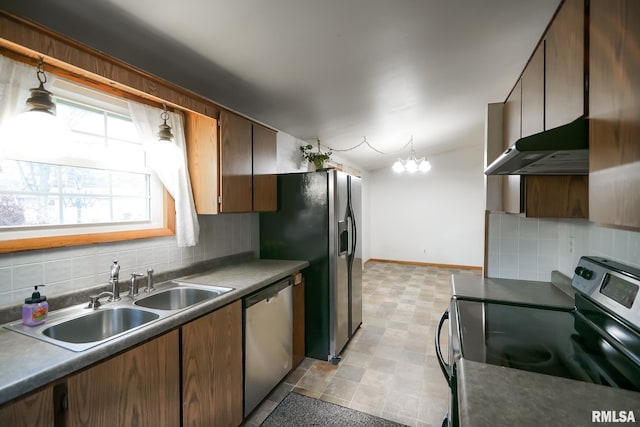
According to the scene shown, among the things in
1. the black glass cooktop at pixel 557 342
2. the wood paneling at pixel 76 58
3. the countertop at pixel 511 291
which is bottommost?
the black glass cooktop at pixel 557 342

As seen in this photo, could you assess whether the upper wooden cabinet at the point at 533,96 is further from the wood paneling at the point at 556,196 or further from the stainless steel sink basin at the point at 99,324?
the stainless steel sink basin at the point at 99,324

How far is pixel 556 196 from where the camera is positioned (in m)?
1.51

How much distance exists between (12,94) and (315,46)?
4.72ft

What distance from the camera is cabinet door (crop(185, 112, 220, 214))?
203cm

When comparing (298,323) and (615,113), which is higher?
(615,113)

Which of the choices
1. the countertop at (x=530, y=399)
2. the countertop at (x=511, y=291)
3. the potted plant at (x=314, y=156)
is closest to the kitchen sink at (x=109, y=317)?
the countertop at (x=530, y=399)

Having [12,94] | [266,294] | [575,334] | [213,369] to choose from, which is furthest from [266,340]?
[12,94]

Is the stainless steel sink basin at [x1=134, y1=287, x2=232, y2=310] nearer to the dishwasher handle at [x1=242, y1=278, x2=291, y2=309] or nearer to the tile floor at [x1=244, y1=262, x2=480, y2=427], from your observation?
the dishwasher handle at [x1=242, y1=278, x2=291, y2=309]

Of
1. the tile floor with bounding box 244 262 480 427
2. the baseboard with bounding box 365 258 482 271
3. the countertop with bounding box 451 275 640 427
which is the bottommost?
the tile floor with bounding box 244 262 480 427

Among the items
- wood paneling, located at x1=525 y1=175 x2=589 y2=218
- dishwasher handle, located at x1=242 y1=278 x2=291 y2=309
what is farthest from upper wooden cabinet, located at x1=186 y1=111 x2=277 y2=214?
wood paneling, located at x1=525 y1=175 x2=589 y2=218

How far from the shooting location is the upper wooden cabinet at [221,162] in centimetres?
203

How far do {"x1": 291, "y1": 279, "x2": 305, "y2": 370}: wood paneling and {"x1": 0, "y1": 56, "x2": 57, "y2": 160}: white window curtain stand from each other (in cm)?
187

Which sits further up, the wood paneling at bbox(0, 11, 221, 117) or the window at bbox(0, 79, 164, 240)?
the wood paneling at bbox(0, 11, 221, 117)

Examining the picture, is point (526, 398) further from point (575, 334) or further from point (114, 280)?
point (114, 280)
